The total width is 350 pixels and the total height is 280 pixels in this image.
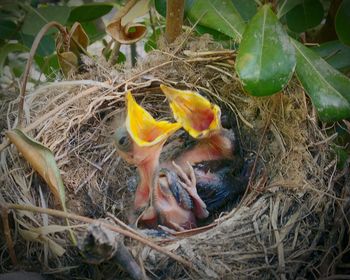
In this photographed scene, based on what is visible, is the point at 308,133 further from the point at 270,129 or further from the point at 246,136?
the point at 246,136

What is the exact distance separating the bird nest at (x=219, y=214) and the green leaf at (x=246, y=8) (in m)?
0.10

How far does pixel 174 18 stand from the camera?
1373mm

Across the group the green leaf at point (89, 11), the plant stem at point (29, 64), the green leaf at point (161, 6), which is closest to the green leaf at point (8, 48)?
the green leaf at point (89, 11)

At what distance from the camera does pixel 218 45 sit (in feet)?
4.73

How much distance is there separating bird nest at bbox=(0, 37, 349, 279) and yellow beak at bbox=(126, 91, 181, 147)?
168 millimetres

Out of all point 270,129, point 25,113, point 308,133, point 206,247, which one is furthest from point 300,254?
point 25,113

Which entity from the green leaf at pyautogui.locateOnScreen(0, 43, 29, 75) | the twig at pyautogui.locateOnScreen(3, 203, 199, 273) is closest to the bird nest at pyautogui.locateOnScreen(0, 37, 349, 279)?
the twig at pyautogui.locateOnScreen(3, 203, 199, 273)

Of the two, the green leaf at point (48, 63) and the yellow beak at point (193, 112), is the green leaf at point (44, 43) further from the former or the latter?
the yellow beak at point (193, 112)

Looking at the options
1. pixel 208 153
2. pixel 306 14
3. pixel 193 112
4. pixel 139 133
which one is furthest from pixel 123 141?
pixel 306 14

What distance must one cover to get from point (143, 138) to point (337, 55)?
0.46m

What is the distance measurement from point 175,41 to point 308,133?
0.37 m

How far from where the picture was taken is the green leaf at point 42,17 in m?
1.54

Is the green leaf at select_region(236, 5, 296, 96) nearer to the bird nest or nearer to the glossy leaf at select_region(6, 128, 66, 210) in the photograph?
the bird nest

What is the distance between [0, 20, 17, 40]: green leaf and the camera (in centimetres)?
161
